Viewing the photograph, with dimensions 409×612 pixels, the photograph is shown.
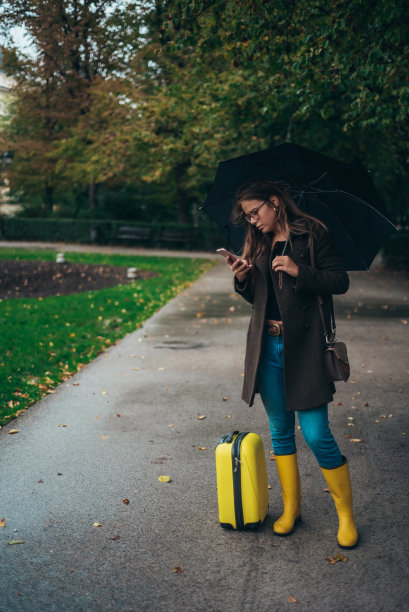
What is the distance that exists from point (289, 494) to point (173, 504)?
739mm

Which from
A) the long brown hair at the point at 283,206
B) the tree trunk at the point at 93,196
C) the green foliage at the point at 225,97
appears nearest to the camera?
the long brown hair at the point at 283,206

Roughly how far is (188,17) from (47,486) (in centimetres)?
611

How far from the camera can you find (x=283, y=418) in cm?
358

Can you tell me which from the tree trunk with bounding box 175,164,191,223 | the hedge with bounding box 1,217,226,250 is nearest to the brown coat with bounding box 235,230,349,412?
the hedge with bounding box 1,217,226,250

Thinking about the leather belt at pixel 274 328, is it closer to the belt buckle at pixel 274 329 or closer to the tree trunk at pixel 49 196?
the belt buckle at pixel 274 329

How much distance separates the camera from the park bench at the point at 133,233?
28641 mm

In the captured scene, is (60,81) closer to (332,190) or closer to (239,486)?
(332,190)

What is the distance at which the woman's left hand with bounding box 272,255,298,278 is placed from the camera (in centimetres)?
327

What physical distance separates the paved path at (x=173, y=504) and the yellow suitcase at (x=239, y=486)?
0.28 ft

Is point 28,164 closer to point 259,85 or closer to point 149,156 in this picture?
point 149,156

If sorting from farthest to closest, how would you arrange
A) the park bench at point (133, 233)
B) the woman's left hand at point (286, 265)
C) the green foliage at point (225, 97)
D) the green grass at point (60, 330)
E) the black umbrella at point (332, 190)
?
the park bench at point (133, 233) → the green foliage at point (225, 97) → the green grass at point (60, 330) → the black umbrella at point (332, 190) → the woman's left hand at point (286, 265)

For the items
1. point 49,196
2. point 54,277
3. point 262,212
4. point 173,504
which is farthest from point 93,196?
point 262,212

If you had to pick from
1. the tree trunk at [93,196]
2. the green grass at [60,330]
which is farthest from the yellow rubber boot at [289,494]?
the tree trunk at [93,196]

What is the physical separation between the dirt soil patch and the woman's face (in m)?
10.7
